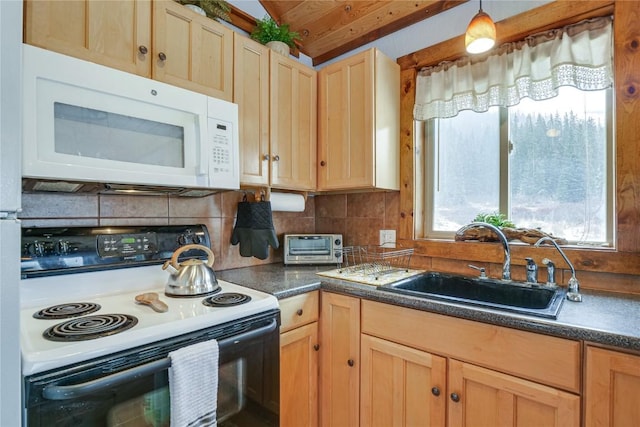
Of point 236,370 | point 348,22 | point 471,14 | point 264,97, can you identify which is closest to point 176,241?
point 236,370

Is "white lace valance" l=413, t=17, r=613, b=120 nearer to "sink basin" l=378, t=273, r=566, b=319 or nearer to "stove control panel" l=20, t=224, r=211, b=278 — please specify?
"sink basin" l=378, t=273, r=566, b=319

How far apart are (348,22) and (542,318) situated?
1998 mm

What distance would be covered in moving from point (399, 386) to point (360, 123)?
4.45 ft

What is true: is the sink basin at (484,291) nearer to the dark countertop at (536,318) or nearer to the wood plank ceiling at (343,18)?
the dark countertop at (536,318)

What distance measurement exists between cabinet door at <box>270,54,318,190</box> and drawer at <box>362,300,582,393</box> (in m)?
0.87

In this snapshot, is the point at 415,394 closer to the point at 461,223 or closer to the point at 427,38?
the point at 461,223

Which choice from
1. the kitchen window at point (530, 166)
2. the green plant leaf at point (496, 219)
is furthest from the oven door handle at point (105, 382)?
the kitchen window at point (530, 166)

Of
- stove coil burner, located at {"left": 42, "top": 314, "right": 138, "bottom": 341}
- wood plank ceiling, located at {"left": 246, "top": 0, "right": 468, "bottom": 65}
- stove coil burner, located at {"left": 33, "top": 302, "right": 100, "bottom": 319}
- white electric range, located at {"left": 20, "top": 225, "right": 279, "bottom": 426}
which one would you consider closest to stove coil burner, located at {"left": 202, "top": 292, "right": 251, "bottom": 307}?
white electric range, located at {"left": 20, "top": 225, "right": 279, "bottom": 426}

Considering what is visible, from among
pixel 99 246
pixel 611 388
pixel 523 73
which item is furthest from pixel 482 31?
pixel 99 246

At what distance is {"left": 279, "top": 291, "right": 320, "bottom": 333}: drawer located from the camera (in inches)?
56.6

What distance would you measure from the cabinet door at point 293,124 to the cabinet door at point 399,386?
98 centimetres

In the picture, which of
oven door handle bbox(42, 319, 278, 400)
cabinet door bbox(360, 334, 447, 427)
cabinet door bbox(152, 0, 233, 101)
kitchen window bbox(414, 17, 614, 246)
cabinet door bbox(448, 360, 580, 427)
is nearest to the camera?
oven door handle bbox(42, 319, 278, 400)

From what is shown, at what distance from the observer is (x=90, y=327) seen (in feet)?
3.13

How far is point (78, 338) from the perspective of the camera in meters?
0.87
